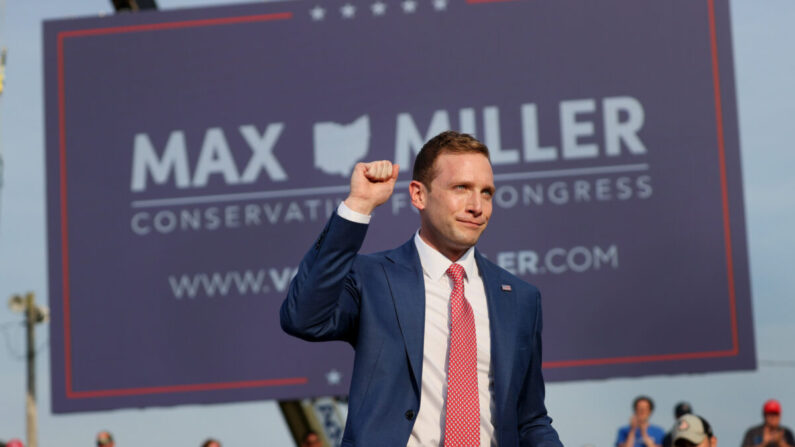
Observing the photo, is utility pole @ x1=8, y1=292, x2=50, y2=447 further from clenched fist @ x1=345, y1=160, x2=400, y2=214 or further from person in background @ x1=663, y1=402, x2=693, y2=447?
clenched fist @ x1=345, y1=160, x2=400, y2=214

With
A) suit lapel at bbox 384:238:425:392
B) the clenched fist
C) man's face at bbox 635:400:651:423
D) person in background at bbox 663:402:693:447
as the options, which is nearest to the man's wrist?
the clenched fist

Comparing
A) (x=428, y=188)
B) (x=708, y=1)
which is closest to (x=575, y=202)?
(x=708, y=1)

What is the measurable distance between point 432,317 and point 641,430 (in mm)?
5888

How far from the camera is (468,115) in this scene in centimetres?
970

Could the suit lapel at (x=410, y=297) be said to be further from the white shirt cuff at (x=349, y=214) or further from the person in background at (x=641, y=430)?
the person in background at (x=641, y=430)

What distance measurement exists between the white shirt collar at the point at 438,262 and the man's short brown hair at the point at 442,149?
18cm

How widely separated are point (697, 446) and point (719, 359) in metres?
3.75

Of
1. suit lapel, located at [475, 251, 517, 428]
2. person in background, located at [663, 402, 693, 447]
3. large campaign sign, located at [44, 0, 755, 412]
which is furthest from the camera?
large campaign sign, located at [44, 0, 755, 412]

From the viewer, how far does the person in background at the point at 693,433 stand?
5609 millimetres

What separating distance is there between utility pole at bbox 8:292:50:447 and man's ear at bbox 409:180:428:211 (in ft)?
65.5

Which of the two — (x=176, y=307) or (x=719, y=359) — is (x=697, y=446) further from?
(x=176, y=307)

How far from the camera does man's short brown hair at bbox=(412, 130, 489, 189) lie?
3.56 m

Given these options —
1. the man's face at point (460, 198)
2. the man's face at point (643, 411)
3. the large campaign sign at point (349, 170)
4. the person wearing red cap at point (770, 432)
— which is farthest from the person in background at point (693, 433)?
the large campaign sign at point (349, 170)

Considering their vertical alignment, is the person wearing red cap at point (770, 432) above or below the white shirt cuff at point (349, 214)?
below
